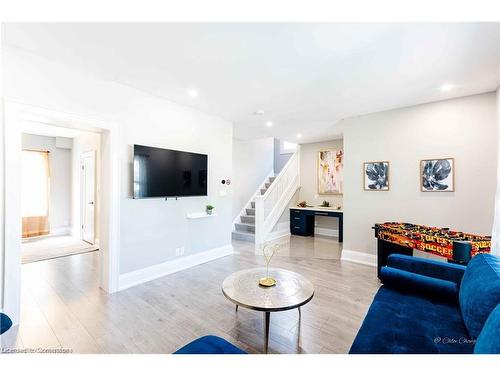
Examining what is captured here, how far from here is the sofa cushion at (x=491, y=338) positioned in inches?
39.3

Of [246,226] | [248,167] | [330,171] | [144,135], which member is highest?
[144,135]

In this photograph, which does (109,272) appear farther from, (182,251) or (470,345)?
(470,345)

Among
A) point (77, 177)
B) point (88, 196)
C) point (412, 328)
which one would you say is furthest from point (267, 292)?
point (77, 177)

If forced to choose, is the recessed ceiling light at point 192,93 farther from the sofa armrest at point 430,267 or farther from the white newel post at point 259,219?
the sofa armrest at point 430,267

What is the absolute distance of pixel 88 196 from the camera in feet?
18.7

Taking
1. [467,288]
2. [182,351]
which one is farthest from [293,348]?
[467,288]

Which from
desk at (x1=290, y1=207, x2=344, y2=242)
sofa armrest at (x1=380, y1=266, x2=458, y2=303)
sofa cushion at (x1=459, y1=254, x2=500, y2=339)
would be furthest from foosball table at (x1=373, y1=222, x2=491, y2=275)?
desk at (x1=290, y1=207, x2=344, y2=242)

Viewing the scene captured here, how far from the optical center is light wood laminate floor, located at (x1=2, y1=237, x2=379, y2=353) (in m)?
2.04

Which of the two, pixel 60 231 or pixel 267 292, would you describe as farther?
pixel 60 231

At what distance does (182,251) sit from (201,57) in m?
2.89

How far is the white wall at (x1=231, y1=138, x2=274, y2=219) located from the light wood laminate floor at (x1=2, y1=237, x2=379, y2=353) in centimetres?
322

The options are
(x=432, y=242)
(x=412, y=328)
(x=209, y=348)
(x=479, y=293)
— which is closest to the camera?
(x=209, y=348)

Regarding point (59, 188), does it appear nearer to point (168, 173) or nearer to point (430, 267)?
point (168, 173)

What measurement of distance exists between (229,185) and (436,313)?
3.69 meters
